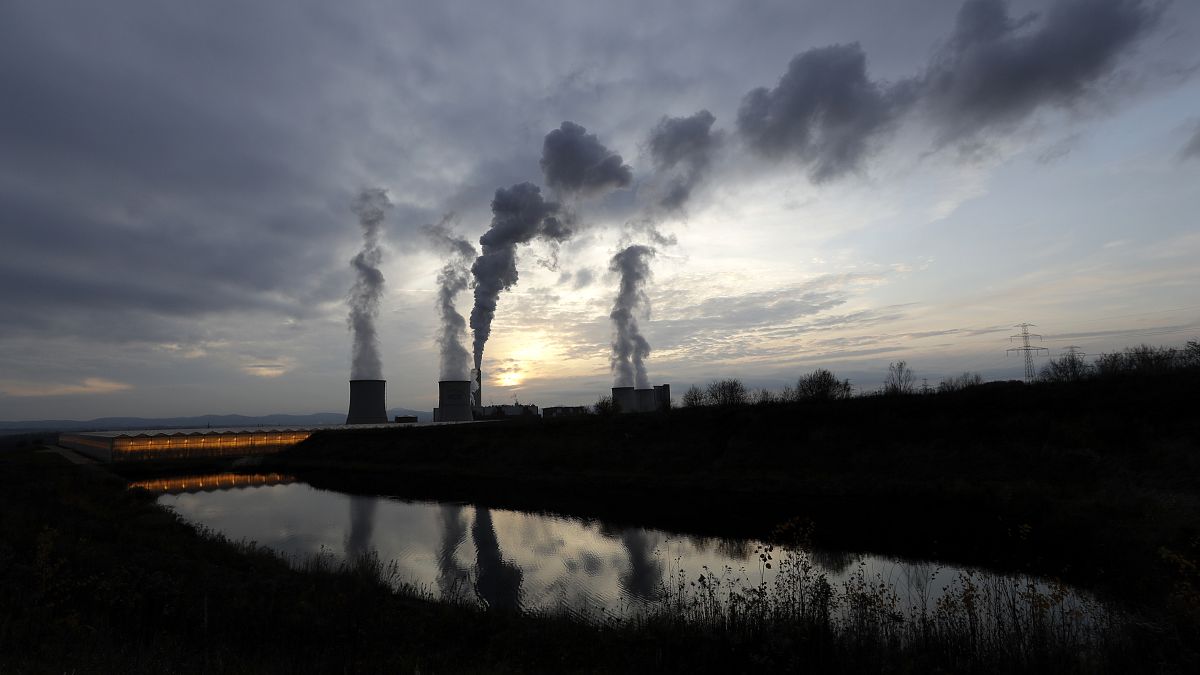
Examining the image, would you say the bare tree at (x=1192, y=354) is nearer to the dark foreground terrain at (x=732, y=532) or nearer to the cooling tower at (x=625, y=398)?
the dark foreground terrain at (x=732, y=532)

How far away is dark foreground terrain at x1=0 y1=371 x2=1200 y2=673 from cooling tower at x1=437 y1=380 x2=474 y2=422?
451 inches

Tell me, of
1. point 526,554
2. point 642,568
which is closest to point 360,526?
point 526,554

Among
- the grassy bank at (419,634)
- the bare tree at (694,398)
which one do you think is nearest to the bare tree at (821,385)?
the bare tree at (694,398)

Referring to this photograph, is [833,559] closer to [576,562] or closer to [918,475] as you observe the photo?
[576,562]

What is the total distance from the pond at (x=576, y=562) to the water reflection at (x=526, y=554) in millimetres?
47

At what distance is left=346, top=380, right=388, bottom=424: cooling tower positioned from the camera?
196 ft

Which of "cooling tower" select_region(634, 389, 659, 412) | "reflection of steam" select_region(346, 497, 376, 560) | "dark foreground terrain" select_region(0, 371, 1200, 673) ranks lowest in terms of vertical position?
"reflection of steam" select_region(346, 497, 376, 560)

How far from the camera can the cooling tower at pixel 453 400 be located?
58.7 m

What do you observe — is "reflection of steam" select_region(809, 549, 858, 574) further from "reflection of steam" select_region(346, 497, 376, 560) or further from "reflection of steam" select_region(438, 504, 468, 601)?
"reflection of steam" select_region(346, 497, 376, 560)

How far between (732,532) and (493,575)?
30.6 feet

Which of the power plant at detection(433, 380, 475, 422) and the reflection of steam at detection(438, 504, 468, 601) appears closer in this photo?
the reflection of steam at detection(438, 504, 468, 601)

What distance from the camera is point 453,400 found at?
59.1 m

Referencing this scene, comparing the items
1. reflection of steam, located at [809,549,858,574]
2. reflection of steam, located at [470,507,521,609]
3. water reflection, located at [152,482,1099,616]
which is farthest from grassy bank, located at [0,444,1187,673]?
reflection of steam, located at [809,549,858,574]

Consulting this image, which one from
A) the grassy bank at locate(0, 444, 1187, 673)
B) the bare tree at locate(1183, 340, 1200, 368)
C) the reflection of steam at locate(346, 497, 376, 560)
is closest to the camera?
the grassy bank at locate(0, 444, 1187, 673)
